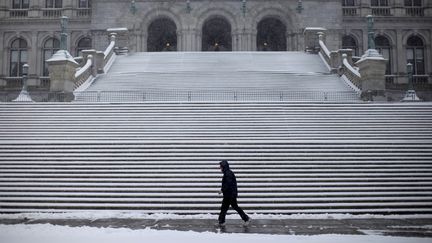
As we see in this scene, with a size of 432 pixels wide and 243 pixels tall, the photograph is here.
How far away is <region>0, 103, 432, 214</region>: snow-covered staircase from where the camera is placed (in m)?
13.4

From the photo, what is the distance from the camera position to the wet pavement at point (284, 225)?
10.4 m

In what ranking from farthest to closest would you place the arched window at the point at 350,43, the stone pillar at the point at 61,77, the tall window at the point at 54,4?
1. the tall window at the point at 54,4
2. the arched window at the point at 350,43
3. the stone pillar at the point at 61,77

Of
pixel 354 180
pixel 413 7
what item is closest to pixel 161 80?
pixel 354 180

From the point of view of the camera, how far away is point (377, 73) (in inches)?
902

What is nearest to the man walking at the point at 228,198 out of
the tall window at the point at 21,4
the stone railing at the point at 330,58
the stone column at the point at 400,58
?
the stone railing at the point at 330,58

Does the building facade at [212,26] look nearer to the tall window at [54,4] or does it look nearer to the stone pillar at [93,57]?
the tall window at [54,4]

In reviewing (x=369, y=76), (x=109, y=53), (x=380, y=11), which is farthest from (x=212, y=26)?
(x=369, y=76)

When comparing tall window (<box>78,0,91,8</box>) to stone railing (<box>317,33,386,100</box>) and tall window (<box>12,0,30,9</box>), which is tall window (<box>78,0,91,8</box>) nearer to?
tall window (<box>12,0,30,9</box>)

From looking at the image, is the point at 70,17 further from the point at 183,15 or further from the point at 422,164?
the point at 422,164

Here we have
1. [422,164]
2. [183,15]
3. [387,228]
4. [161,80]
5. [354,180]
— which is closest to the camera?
[387,228]

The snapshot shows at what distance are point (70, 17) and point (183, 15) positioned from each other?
33.5 ft

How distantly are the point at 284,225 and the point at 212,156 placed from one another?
498 centimetres

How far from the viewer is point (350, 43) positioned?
4178 centimetres

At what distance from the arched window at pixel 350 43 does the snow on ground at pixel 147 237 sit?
111 feet
